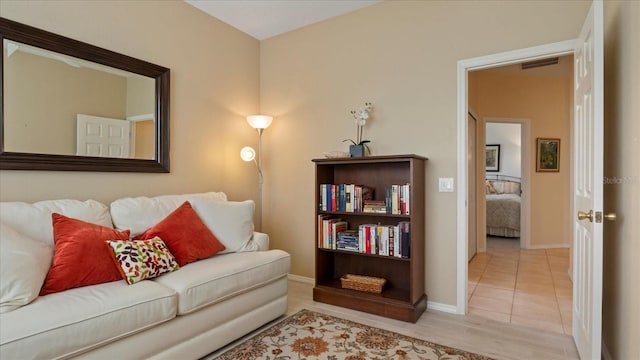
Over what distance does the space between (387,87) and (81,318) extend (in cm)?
269

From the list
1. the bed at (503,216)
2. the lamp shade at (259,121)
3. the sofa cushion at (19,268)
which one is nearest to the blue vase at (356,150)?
the lamp shade at (259,121)

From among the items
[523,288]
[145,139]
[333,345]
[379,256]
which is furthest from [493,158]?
[145,139]

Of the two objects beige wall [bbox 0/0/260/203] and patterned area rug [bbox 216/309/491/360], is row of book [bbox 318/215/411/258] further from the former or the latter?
beige wall [bbox 0/0/260/203]

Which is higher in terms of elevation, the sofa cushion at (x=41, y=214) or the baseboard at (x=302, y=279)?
the sofa cushion at (x=41, y=214)

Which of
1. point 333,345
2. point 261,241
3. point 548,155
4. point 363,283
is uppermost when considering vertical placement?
point 548,155

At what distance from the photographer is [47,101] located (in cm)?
224

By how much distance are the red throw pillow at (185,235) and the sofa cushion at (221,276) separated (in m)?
0.06

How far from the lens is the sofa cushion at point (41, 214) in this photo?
1.85m

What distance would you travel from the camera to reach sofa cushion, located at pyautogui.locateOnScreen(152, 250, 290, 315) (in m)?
1.90

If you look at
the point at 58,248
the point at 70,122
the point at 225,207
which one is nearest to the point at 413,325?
the point at 225,207

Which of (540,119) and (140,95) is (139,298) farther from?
(540,119)

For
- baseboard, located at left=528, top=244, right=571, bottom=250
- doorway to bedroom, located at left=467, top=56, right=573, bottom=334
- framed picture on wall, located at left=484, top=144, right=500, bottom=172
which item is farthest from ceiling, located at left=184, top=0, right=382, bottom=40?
framed picture on wall, located at left=484, top=144, right=500, bottom=172

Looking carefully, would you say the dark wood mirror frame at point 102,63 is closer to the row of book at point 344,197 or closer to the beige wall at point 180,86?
the beige wall at point 180,86

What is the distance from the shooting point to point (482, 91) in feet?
16.9
